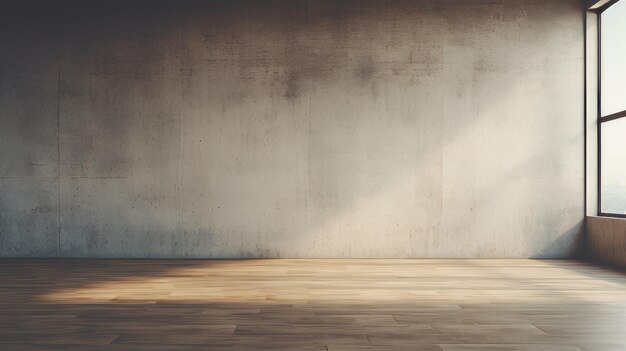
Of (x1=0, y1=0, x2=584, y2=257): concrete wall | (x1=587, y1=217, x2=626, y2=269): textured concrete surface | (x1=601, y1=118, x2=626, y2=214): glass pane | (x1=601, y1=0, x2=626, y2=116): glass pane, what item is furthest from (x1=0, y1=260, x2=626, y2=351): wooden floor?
(x1=601, y1=0, x2=626, y2=116): glass pane

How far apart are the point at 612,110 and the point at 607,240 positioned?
1.45 metres

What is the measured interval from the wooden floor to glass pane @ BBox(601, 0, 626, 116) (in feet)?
6.11

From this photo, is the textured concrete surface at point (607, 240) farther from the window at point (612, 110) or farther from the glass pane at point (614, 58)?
the glass pane at point (614, 58)

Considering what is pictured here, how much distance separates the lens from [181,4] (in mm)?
6109

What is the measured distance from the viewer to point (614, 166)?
562cm

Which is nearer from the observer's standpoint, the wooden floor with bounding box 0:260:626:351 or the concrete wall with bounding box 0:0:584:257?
the wooden floor with bounding box 0:260:626:351

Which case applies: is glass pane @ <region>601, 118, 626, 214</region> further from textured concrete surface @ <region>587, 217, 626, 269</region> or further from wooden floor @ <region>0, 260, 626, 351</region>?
wooden floor @ <region>0, 260, 626, 351</region>

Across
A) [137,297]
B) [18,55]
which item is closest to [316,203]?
[137,297]

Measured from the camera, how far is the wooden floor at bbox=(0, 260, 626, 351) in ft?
8.71

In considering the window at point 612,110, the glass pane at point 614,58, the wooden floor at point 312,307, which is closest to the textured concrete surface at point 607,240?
the window at point 612,110

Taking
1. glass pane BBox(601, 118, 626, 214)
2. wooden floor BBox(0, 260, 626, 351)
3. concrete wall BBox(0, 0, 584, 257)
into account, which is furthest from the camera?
concrete wall BBox(0, 0, 584, 257)

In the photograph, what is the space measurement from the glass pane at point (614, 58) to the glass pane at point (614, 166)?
0.69ft

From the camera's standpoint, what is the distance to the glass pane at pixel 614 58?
5.47 meters

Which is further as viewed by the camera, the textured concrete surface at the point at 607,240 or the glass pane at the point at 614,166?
the glass pane at the point at 614,166
